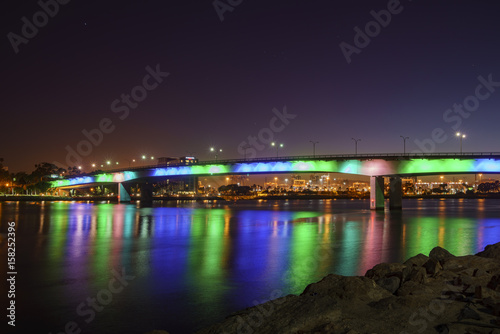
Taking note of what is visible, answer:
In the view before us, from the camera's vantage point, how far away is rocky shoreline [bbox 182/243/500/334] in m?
9.10

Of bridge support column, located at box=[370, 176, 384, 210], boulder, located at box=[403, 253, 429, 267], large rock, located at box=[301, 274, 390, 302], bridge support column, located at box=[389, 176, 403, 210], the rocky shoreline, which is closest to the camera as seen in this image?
the rocky shoreline

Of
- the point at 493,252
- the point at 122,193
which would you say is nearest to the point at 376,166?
the point at 493,252

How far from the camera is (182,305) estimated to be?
13297mm

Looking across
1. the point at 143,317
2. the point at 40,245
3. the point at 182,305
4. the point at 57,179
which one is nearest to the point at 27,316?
the point at 143,317

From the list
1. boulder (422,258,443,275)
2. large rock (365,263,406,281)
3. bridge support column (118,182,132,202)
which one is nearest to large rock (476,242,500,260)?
boulder (422,258,443,275)

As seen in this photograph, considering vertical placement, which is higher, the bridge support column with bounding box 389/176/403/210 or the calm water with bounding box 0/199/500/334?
the bridge support column with bounding box 389/176/403/210

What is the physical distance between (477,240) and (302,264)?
62.9ft

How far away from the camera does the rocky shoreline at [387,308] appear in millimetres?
9102

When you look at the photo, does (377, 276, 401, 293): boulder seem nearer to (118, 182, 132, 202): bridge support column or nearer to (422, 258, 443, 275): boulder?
(422, 258, 443, 275): boulder

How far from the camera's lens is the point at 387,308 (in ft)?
33.5

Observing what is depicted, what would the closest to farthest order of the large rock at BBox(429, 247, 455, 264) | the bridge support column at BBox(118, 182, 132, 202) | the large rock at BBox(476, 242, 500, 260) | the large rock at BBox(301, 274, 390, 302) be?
the large rock at BBox(301, 274, 390, 302)
the large rock at BBox(429, 247, 455, 264)
the large rock at BBox(476, 242, 500, 260)
the bridge support column at BBox(118, 182, 132, 202)

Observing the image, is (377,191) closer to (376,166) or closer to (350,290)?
(376,166)

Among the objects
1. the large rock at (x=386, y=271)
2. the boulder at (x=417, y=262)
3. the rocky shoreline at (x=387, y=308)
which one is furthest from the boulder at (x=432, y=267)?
the large rock at (x=386, y=271)

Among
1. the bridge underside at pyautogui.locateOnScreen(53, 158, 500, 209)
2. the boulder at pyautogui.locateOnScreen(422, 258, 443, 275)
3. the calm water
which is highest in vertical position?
the bridge underside at pyautogui.locateOnScreen(53, 158, 500, 209)
